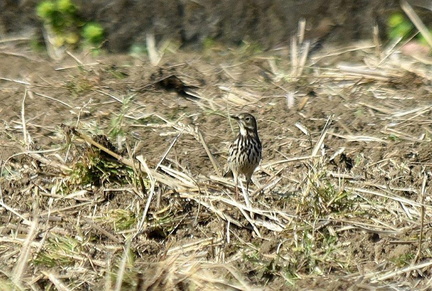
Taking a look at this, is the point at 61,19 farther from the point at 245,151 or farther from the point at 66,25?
→ the point at 245,151

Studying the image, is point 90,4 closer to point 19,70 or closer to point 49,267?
point 19,70

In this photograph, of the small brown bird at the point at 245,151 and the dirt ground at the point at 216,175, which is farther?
the small brown bird at the point at 245,151

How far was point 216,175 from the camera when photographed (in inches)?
295

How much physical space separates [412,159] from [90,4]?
392cm

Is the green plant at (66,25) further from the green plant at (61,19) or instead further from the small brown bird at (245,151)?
the small brown bird at (245,151)

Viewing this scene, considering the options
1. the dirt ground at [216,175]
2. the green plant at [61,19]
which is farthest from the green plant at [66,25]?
the dirt ground at [216,175]

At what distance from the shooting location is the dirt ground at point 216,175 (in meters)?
6.03

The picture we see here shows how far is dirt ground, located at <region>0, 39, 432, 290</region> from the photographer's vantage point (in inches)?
237

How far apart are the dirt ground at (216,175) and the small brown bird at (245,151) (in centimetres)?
14

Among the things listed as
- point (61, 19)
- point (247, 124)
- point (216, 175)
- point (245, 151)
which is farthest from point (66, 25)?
point (245, 151)

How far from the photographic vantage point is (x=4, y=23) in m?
10.0

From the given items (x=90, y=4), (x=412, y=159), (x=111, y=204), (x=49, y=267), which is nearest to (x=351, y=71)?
(x=412, y=159)

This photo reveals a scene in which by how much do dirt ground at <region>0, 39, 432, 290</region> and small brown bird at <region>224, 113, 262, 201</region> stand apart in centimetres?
14

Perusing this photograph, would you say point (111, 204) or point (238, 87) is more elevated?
point (111, 204)
